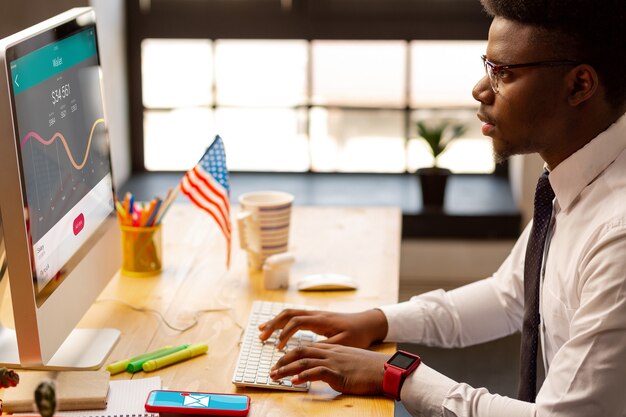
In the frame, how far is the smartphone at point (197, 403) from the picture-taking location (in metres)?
1.40

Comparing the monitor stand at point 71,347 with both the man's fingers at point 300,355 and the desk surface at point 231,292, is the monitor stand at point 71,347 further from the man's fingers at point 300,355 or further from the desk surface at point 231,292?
the man's fingers at point 300,355

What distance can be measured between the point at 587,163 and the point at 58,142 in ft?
2.83

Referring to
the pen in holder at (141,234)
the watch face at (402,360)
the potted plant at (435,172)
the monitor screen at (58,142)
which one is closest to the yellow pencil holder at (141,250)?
the pen in holder at (141,234)

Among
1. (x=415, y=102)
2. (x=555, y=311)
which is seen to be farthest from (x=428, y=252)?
(x=555, y=311)

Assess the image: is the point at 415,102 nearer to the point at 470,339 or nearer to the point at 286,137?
the point at 286,137

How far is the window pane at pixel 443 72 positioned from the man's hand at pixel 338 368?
1.90m

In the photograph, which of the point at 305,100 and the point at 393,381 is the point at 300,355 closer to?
the point at 393,381

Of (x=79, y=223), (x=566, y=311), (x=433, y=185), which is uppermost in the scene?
(x=79, y=223)

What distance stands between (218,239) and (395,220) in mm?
483

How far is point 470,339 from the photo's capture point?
1.87m

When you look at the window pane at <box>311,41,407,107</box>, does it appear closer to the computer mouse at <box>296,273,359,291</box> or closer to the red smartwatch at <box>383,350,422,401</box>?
the computer mouse at <box>296,273,359,291</box>

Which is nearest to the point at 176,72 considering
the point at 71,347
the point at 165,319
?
the point at 165,319

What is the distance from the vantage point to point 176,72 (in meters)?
3.38

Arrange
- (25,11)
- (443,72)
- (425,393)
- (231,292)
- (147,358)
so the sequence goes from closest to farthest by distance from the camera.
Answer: (425,393) → (147,358) → (231,292) → (25,11) → (443,72)
